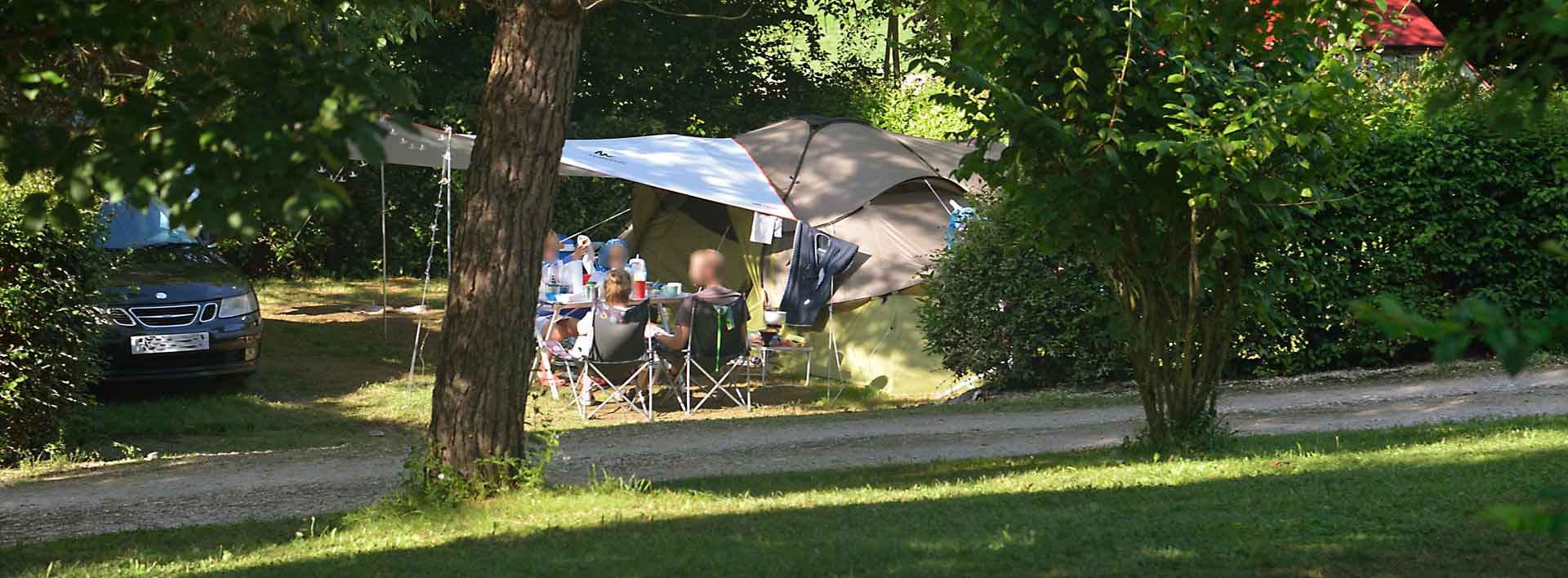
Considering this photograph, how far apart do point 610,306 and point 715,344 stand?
91 centimetres

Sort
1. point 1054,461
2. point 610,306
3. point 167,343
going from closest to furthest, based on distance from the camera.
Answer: point 1054,461 < point 167,343 < point 610,306

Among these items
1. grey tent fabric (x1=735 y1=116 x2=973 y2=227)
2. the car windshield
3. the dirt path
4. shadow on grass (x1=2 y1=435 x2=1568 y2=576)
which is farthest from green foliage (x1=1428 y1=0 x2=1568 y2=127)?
the car windshield

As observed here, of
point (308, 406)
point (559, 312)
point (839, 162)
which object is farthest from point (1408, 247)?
point (308, 406)

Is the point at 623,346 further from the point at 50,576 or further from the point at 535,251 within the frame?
the point at 50,576

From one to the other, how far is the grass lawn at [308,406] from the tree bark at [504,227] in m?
3.37

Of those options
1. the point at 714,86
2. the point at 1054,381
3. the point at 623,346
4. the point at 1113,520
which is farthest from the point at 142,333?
the point at 714,86

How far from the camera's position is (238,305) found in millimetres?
11297

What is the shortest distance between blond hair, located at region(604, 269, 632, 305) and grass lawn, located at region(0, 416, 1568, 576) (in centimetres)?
399

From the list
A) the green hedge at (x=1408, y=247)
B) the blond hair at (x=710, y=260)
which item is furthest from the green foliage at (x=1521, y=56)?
the blond hair at (x=710, y=260)

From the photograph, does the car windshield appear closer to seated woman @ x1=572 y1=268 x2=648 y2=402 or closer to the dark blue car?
the dark blue car

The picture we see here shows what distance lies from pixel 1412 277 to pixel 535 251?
758cm

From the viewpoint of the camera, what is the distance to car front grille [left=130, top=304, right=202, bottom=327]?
10703 millimetres

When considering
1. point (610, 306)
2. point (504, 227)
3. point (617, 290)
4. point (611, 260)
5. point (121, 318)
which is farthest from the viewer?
point (611, 260)

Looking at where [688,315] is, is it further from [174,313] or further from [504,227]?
[504,227]
